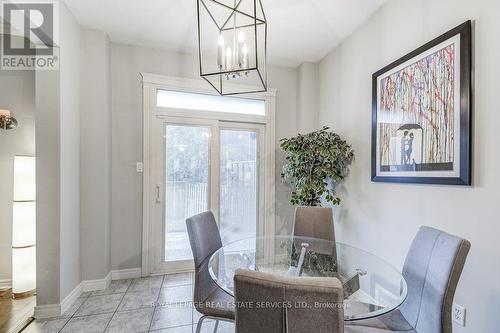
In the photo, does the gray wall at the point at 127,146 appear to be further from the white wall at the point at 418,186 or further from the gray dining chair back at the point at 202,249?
the white wall at the point at 418,186

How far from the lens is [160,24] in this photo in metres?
2.55

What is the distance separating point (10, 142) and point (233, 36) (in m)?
2.60

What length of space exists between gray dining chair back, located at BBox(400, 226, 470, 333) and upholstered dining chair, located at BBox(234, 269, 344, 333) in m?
0.79

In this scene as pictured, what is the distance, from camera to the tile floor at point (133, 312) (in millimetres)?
1971

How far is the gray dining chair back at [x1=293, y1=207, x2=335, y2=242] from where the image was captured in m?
2.33

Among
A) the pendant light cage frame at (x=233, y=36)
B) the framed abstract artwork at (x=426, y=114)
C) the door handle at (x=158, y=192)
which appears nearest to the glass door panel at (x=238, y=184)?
the pendant light cage frame at (x=233, y=36)

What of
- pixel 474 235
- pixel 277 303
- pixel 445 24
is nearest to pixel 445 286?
pixel 474 235

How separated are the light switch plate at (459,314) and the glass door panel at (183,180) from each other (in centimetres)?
253

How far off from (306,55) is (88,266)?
11.9 ft

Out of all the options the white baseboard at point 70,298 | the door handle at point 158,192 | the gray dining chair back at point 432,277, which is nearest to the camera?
the gray dining chair back at point 432,277

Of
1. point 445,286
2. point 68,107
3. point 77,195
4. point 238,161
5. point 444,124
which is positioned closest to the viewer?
point 445,286

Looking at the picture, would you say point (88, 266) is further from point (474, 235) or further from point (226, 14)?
point (474, 235)

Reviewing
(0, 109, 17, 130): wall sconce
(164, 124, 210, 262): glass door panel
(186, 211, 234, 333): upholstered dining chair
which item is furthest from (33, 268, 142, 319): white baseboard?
(0, 109, 17, 130): wall sconce

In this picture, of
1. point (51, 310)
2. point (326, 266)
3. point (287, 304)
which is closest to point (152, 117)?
point (51, 310)
